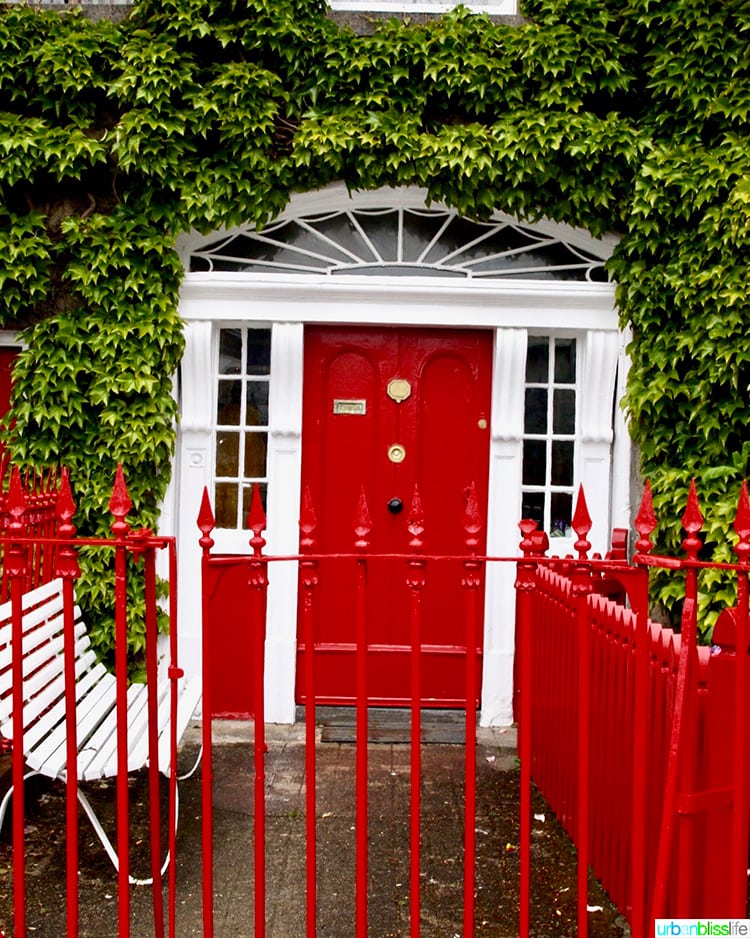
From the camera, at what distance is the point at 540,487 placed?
588 cm

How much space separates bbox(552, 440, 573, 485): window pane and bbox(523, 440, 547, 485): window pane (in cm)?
7

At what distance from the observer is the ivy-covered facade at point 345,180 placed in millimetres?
5332

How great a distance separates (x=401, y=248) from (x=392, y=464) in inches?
55.9

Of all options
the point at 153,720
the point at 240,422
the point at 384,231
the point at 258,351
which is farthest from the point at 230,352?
the point at 153,720

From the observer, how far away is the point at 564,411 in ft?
19.4

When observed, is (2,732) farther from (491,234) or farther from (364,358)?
(491,234)

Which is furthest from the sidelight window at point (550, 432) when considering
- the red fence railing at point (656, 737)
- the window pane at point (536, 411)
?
the red fence railing at point (656, 737)

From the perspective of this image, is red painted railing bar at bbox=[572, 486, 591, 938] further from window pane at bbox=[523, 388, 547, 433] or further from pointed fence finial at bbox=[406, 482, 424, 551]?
window pane at bbox=[523, 388, 547, 433]

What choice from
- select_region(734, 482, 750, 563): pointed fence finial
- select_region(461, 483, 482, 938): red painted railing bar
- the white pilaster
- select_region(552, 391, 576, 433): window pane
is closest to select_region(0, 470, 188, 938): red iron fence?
select_region(461, 483, 482, 938): red painted railing bar

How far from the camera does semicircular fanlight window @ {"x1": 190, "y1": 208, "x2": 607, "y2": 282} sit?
19.0 feet

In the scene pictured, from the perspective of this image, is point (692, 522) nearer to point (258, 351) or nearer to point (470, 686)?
point (470, 686)

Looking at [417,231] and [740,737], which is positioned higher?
[417,231]

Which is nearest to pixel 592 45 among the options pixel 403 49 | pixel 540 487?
pixel 403 49

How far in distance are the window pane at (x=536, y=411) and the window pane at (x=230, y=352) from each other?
76.2 inches
